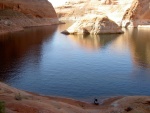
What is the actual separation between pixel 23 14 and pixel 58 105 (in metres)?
109

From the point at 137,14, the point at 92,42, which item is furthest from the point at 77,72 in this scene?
the point at 137,14

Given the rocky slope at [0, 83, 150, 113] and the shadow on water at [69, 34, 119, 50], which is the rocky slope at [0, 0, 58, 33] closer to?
the shadow on water at [69, 34, 119, 50]

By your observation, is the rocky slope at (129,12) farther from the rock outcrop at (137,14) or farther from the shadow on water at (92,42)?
the shadow on water at (92,42)

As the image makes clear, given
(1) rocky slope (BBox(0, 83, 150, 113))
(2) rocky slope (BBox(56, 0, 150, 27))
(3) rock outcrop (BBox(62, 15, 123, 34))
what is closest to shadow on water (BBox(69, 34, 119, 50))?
(3) rock outcrop (BBox(62, 15, 123, 34))

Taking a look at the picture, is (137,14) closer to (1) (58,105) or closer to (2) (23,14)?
(2) (23,14)

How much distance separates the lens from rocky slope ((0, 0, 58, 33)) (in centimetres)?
10950

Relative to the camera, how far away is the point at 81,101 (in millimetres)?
30672

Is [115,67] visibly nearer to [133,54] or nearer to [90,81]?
[90,81]

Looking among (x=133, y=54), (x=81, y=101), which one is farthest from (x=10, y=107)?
(x=133, y=54)

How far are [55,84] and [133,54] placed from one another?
26137 mm

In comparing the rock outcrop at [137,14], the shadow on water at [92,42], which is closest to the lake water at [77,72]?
the shadow on water at [92,42]

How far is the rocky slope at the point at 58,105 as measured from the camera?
2000 centimetres

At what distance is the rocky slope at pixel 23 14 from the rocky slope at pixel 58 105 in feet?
246

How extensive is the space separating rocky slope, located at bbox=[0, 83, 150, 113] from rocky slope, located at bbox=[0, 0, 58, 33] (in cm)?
7500
